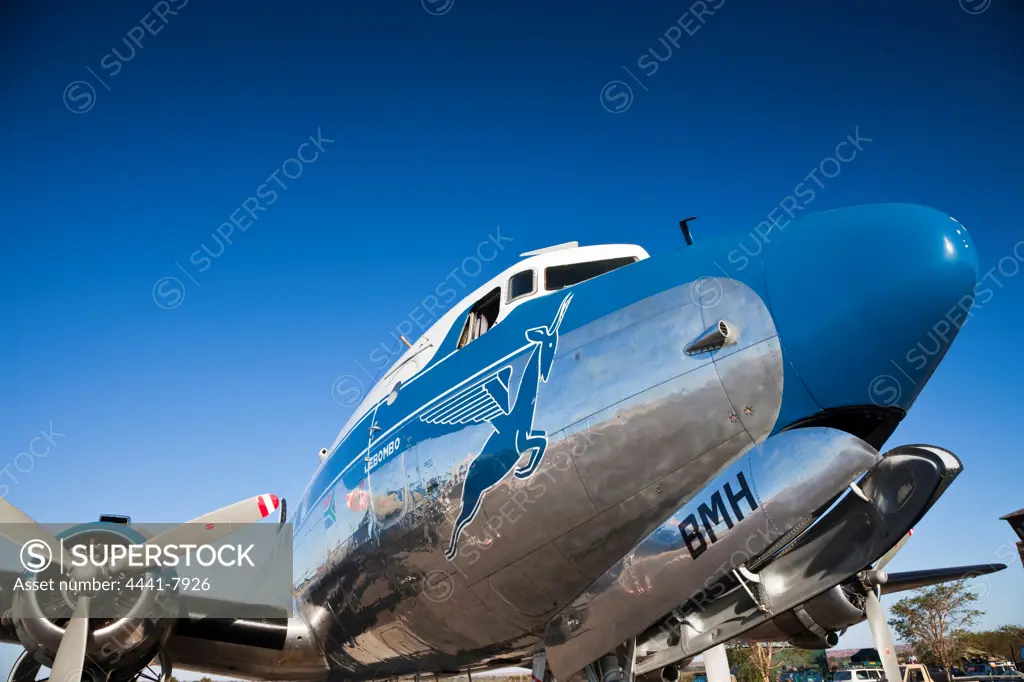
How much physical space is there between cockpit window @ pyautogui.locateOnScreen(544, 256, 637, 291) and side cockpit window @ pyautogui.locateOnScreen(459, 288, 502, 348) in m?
0.55

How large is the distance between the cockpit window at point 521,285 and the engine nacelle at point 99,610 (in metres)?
5.03

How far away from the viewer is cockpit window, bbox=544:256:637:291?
6.16m

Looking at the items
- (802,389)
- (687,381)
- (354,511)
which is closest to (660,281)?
(687,381)

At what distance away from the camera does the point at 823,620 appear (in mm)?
9117

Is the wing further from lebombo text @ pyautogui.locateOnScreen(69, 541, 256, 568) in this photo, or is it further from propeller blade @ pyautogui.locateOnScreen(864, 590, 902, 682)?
propeller blade @ pyautogui.locateOnScreen(864, 590, 902, 682)

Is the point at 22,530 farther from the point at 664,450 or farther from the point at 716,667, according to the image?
the point at 716,667

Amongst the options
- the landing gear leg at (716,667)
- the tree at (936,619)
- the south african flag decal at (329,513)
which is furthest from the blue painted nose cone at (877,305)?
the tree at (936,619)

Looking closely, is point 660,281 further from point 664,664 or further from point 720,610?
point 664,664

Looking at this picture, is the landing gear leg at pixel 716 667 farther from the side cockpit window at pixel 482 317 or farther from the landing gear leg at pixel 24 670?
the landing gear leg at pixel 24 670

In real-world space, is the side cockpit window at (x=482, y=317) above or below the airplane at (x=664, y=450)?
above

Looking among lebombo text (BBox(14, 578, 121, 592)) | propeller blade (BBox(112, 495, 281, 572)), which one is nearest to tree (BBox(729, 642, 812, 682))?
propeller blade (BBox(112, 495, 281, 572))

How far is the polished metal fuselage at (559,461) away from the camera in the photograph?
170 inches

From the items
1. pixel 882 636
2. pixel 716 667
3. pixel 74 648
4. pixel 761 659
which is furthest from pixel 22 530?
pixel 761 659

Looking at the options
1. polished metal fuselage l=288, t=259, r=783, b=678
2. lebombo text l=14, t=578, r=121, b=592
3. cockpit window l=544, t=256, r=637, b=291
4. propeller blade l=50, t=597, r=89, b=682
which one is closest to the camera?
polished metal fuselage l=288, t=259, r=783, b=678
